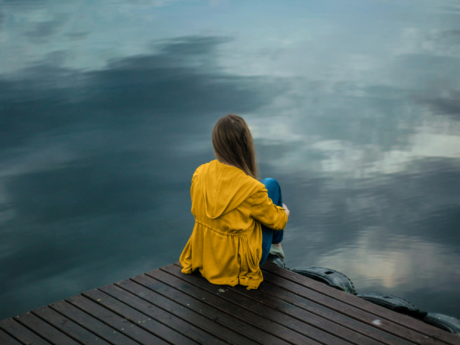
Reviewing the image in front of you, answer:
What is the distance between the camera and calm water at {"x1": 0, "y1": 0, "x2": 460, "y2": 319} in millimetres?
5230

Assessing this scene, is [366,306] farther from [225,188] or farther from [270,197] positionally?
[225,188]

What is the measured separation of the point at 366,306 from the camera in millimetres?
2412

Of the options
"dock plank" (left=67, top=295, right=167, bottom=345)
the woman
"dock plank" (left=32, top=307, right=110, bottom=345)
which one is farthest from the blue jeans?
"dock plank" (left=32, top=307, right=110, bottom=345)

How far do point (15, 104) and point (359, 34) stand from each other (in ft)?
37.4

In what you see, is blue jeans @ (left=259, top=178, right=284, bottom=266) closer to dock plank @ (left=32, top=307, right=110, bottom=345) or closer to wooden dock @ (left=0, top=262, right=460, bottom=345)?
wooden dock @ (left=0, top=262, right=460, bottom=345)

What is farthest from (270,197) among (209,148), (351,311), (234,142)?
(209,148)

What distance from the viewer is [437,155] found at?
749cm

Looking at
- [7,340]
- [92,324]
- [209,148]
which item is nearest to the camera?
[7,340]

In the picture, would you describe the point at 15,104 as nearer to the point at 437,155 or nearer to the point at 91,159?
the point at 91,159

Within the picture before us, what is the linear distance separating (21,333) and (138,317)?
1.87ft

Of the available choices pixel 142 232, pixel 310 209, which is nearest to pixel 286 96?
pixel 310 209

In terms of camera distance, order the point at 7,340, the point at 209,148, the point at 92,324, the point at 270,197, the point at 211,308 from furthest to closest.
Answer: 1. the point at 209,148
2. the point at 270,197
3. the point at 211,308
4. the point at 92,324
5. the point at 7,340

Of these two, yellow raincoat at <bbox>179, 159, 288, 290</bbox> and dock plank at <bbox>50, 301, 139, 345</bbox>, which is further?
yellow raincoat at <bbox>179, 159, 288, 290</bbox>

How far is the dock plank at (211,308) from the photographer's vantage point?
2.17 metres
